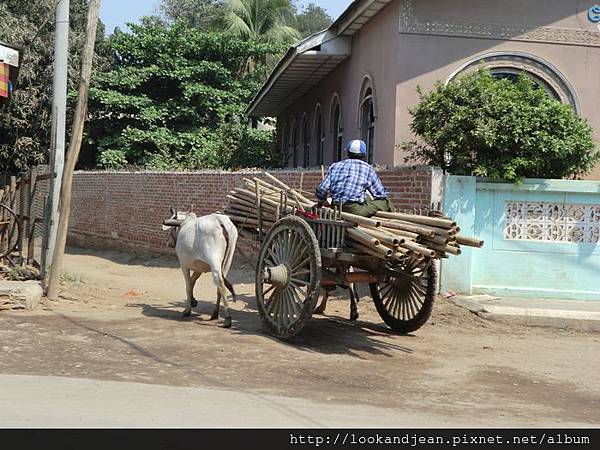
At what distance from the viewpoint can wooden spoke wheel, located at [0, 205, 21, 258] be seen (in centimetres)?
1255

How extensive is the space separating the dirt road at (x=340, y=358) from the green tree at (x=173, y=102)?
44.4 feet

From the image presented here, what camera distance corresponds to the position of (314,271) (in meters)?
7.29

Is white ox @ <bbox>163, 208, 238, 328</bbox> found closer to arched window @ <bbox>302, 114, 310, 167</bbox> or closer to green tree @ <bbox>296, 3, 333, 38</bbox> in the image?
arched window @ <bbox>302, 114, 310, 167</bbox>

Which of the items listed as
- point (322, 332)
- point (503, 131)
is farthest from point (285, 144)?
point (322, 332)

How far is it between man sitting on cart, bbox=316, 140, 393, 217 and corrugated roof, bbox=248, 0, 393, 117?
6371 mm

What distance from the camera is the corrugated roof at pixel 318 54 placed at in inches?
567

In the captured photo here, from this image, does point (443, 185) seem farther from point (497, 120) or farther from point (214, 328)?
point (214, 328)

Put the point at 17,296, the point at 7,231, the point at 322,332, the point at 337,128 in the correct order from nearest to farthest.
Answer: the point at 322,332 → the point at 17,296 → the point at 7,231 → the point at 337,128

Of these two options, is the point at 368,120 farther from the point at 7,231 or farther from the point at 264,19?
the point at 264,19

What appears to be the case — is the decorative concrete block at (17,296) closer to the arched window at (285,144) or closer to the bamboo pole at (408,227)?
the bamboo pole at (408,227)

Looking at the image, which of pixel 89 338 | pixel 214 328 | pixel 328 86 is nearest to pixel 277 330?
pixel 214 328

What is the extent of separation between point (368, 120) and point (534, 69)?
3717 mm

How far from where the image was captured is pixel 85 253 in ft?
63.2

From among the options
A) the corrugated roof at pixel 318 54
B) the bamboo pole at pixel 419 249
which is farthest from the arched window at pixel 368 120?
the bamboo pole at pixel 419 249
